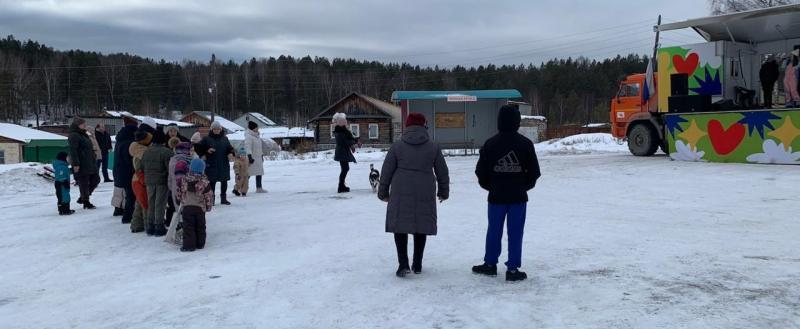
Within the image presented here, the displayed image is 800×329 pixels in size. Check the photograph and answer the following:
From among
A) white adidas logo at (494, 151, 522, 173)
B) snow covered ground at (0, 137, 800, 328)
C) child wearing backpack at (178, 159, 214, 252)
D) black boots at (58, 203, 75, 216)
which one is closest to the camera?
snow covered ground at (0, 137, 800, 328)

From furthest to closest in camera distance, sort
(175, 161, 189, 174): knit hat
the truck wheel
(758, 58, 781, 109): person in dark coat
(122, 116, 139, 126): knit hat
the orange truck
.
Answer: the truck wheel
(758, 58, 781, 109): person in dark coat
the orange truck
(122, 116, 139, 126): knit hat
(175, 161, 189, 174): knit hat

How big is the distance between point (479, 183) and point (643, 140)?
Result: 1600cm

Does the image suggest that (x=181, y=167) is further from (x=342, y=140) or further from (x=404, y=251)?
(x=342, y=140)

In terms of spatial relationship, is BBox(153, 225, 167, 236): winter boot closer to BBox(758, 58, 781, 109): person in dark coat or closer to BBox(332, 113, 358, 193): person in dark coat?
BBox(332, 113, 358, 193): person in dark coat

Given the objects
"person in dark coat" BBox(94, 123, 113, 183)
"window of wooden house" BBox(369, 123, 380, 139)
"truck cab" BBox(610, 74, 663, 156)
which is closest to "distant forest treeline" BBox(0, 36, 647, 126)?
"window of wooden house" BBox(369, 123, 380, 139)

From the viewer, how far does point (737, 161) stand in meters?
15.6

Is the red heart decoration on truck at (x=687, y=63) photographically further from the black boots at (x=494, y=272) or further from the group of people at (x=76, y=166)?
the group of people at (x=76, y=166)

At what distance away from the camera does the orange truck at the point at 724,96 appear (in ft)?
49.0

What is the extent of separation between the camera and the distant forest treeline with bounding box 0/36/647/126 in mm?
90312

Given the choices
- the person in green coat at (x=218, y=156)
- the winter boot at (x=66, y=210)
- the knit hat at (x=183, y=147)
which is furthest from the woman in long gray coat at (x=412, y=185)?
the winter boot at (x=66, y=210)

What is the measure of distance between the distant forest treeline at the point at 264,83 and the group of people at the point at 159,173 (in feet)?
262

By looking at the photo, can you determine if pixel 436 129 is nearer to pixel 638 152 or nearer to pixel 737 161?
pixel 638 152

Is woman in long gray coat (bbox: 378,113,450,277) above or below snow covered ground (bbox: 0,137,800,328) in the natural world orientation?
above

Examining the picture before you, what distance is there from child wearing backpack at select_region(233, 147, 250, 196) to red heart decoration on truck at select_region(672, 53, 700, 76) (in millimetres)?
12841
